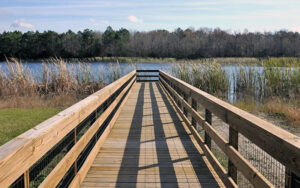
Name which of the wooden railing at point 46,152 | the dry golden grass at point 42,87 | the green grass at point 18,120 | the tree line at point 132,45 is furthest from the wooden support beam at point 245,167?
the tree line at point 132,45

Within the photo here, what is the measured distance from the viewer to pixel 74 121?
2590 millimetres

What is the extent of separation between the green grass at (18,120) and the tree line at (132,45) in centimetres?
5716

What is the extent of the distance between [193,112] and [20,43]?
69.8 m

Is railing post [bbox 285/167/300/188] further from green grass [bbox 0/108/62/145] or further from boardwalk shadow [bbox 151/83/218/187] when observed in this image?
green grass [bbox 0/108/62/145]

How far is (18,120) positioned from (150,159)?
208 inches

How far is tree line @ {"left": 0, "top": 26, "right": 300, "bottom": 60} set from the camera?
66.8 m

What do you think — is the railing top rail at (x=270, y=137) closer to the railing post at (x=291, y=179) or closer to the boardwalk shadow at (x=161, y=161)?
the railing post at (x=291, y=179)

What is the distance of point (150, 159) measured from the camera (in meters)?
Result: 3.78

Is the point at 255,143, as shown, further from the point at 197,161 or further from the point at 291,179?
the point at 197,161

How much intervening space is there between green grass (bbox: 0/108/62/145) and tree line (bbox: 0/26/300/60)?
188 ft

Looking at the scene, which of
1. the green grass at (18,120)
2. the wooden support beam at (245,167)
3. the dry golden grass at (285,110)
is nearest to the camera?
the wooden support beam at (245,167)

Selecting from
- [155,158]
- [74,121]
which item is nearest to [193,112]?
[155,158]

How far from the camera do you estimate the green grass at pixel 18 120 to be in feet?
21.2

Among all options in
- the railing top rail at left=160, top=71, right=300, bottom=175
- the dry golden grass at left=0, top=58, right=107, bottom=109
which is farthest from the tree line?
the railing top rail at left=160, top=71, right=300, bottom=175
